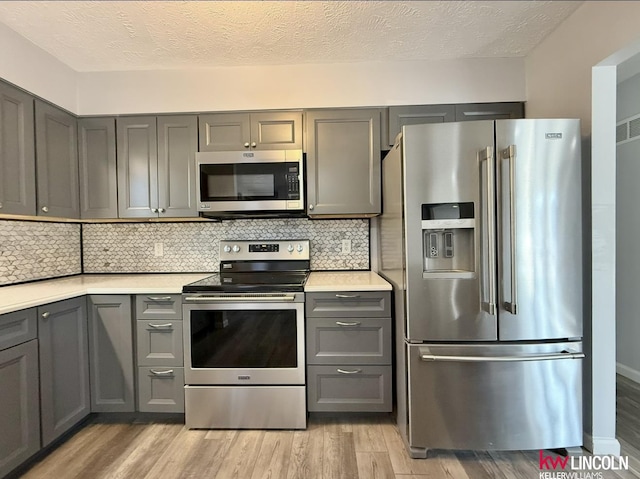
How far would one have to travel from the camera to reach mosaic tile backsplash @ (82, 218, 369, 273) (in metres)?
2.61

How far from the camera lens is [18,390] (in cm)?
155

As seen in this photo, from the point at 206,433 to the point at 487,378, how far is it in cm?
165

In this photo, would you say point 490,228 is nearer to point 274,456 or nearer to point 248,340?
point 248,340

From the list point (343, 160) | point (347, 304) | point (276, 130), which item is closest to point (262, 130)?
point (276, 130)

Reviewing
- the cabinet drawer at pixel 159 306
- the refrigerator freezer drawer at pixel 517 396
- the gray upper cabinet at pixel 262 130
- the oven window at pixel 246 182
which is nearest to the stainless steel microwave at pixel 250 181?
the oven window at pixel 246 182

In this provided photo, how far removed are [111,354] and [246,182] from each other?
1389 mm

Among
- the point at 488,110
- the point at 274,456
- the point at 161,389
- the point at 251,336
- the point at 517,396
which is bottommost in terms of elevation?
the point at 274,456

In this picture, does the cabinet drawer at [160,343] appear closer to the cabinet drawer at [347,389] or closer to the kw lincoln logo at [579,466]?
the cabinet drawer at [347,389]

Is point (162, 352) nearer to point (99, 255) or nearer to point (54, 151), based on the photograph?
point (99, 255)

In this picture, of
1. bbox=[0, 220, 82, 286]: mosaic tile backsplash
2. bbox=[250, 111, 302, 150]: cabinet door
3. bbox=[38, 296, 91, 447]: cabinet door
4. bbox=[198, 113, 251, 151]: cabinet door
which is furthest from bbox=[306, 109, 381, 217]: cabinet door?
bbox=[0, 220, 82, 286]: mosaic tile backsplash

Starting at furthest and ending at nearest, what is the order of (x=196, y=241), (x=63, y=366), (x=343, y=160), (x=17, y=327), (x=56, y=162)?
(x=196, y=241) → (x=343, y=160) → (x=56, y=162) → (x=63, y=366) → (x=17, y=327)

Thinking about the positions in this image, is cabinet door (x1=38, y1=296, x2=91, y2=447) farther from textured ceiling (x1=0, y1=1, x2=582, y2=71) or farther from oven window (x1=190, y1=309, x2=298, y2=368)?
textured ceiling (x1=0, y1=1, x2=582, y2=71)

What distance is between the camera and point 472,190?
1.61 meters

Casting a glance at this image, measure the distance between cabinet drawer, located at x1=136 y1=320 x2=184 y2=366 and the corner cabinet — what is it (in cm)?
80
